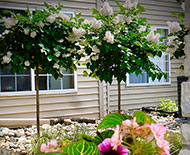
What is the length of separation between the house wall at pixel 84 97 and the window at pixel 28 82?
152 millimetres

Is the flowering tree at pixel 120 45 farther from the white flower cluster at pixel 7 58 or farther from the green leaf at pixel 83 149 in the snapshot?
the green leaf at pixel 83 149

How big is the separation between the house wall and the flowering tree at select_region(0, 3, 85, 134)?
78.9 inches

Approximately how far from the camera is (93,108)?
18.4ft

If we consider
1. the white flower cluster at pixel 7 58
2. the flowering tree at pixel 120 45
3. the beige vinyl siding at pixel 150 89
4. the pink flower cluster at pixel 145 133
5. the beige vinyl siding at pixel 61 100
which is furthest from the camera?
the beige vinyl siding at pixel 150 89

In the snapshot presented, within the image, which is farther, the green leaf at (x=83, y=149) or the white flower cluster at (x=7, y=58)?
the white flower cluster at (x=7, y=58)

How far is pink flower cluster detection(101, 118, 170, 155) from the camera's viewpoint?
1.63ft

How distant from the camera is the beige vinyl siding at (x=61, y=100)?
15.9 feet

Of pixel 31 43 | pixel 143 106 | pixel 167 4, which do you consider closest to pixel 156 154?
pixel 31 43

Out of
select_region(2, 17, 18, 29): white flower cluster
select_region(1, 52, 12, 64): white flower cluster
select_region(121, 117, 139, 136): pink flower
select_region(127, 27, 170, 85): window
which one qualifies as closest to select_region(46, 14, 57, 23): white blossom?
select_region(2, 17, 18, 29): white flower cluster

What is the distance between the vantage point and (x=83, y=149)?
1.70 feet

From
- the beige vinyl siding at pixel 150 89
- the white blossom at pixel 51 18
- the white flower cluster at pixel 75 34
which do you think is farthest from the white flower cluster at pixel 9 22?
the beige vinyl siding at pixel 150 89

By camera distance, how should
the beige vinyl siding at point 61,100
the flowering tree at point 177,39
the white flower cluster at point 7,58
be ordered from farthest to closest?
the beige vinyl siding at point 61,100 < the white flower cluster at point 7,58 < the flowering tree at point 177,39

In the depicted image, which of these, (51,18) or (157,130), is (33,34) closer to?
(51,18)

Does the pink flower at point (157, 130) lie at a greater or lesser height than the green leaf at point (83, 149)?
greater
